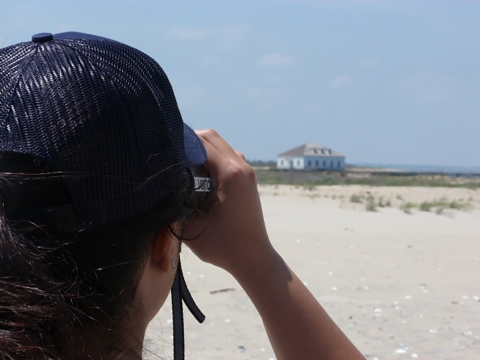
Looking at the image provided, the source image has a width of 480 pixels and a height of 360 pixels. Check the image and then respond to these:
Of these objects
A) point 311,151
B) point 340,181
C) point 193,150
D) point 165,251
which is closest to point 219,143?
point 193,150

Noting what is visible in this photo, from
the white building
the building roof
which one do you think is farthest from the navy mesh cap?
the building roof

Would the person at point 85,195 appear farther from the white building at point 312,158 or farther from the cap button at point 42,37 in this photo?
the white building at point 312,158

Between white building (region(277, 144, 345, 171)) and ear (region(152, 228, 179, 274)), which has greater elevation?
white building (region(277, 144, 345, 171))

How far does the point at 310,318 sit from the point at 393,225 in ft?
37.5

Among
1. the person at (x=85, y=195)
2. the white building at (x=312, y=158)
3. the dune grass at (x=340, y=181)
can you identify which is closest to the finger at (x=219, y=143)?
the person at (x=85, y=195)

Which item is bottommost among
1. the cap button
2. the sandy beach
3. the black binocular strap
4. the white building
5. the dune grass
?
the sandy beach

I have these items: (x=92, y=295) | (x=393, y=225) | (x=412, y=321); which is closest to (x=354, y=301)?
(x=412, y=321)

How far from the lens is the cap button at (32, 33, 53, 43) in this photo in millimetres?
849

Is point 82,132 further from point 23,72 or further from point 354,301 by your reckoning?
point 354,301

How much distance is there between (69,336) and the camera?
667 millimetres

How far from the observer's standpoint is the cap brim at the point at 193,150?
2.96 ft

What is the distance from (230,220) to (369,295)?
4.78 meters

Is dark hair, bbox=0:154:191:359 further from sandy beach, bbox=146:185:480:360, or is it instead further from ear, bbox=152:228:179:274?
sandy beach, bbox=146:185:480:360

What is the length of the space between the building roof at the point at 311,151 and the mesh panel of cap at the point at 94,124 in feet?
243
